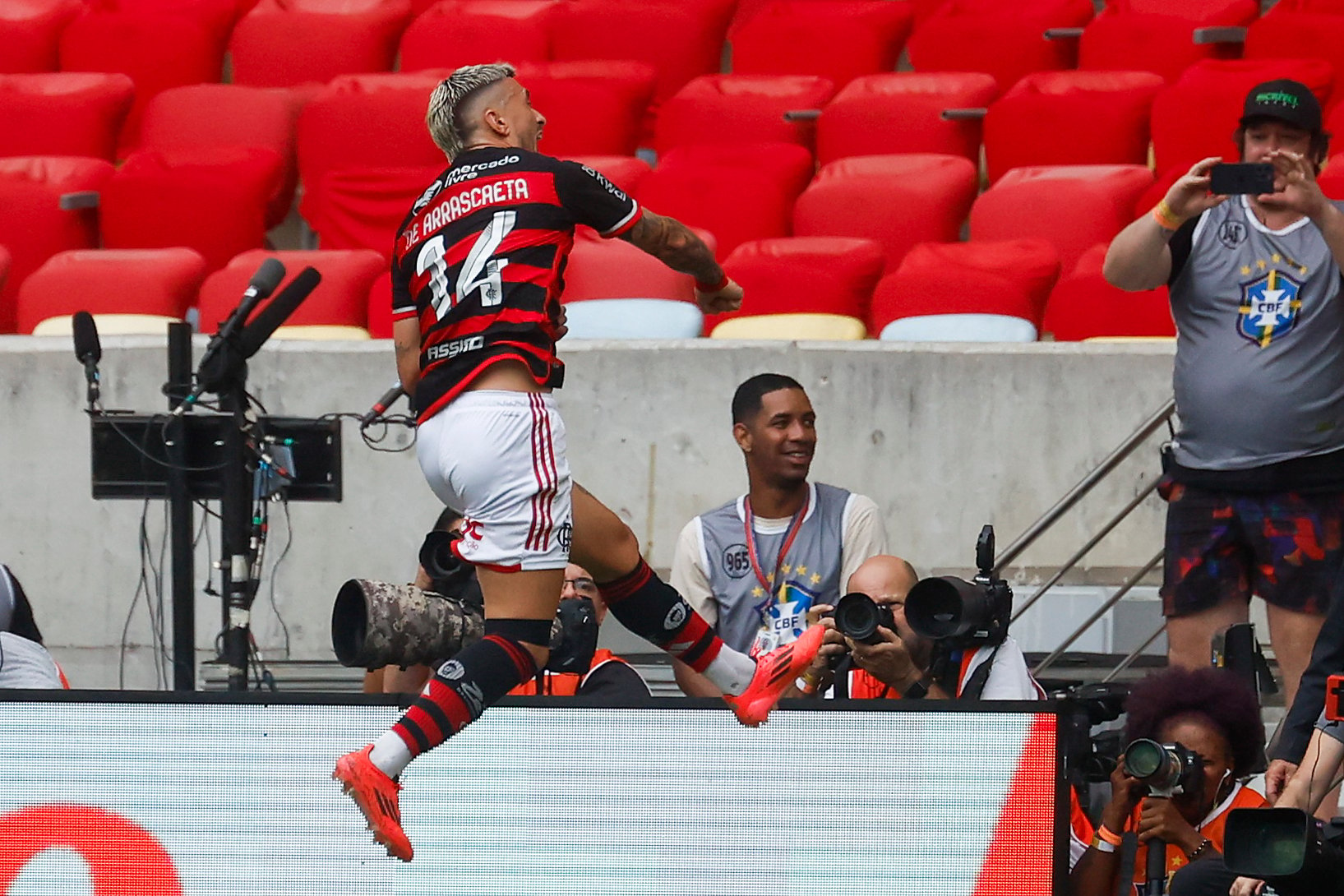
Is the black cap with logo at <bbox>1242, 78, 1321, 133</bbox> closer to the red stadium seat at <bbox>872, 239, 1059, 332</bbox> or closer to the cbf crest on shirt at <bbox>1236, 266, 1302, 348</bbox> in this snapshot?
the cbf crest on shirt at <bbox>1236, 266, 1302, 348</bbox>

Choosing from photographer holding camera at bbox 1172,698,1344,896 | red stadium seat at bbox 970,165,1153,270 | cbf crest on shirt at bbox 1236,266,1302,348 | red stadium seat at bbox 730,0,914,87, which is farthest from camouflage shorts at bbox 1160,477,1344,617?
red stadium seat at bbox 730,0,914,87

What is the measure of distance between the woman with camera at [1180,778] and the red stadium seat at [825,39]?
514 centimetres

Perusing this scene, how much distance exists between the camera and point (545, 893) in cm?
397

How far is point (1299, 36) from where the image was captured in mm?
8031

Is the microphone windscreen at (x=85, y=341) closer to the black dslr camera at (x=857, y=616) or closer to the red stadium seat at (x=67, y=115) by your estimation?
the black dslr camera at (x=857, y=616)

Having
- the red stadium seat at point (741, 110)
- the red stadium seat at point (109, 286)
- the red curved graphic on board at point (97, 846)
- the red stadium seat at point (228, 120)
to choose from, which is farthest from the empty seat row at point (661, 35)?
the red curved graphic on board at point (97, 846)

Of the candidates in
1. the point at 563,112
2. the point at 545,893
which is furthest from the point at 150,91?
the point at 545,893

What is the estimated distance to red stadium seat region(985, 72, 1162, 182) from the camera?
8023mm

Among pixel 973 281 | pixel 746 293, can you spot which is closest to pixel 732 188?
pixel 746 293

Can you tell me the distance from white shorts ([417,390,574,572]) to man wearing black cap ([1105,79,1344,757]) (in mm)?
1807

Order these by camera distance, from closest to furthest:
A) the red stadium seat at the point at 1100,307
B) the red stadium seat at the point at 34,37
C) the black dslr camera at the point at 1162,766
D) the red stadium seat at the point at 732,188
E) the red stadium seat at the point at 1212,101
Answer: the black dslr camera at the point at 1162,766, the red stadium seat at the point at 1100,307, the red stadium seat at the point at 1212,101, the red stadium seat at the point at 732,188, the red stadium seat at the point at 34,37

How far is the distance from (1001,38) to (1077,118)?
976 mm

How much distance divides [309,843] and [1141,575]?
3.13 m

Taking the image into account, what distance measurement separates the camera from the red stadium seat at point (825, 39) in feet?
30.1
